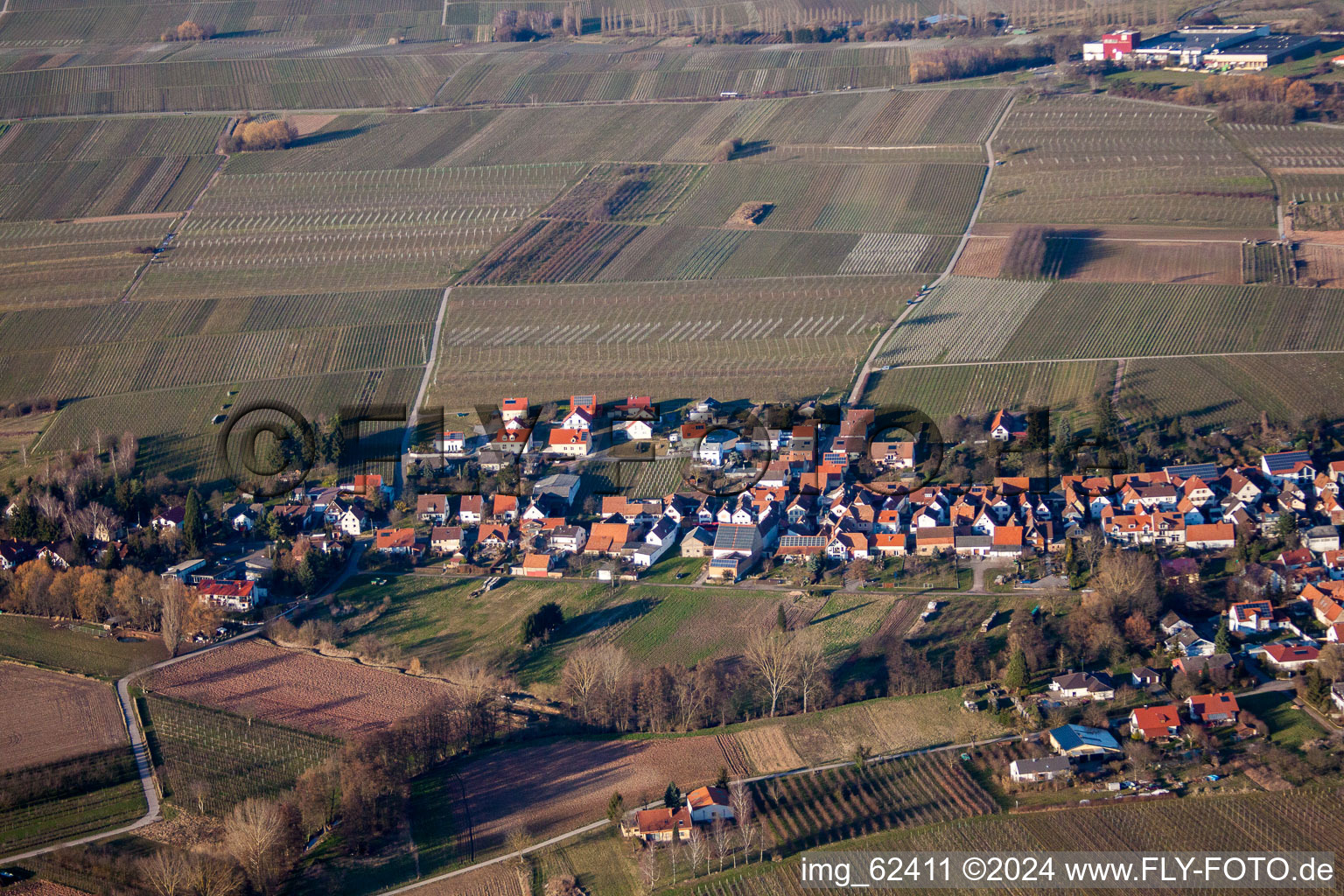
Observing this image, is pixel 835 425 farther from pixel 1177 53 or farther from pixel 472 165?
pixel 1177 53

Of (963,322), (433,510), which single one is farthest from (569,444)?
(963,322)

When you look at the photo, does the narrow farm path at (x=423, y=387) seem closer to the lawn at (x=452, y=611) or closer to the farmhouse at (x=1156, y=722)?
the lawn at (x=452, y=611)

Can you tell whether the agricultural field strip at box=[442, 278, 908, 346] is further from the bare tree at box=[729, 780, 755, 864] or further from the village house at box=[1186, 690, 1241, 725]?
the bare tree at box=[729, 780, 755, 864]

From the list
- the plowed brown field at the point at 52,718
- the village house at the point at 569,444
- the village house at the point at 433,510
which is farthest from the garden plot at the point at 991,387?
the plowed brown field at the point at 52,718

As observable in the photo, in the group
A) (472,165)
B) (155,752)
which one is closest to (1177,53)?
(472,165)

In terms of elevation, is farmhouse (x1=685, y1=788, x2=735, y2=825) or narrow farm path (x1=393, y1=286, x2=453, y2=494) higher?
narrow farm path (x1=393, y1=286, x2=453, y2=494)

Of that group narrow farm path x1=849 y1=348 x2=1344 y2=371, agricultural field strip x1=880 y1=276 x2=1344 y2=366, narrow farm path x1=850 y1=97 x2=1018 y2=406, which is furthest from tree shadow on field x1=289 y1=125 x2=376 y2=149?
narrow farm path x1=849 y1=348 x2=1344 y2=371
